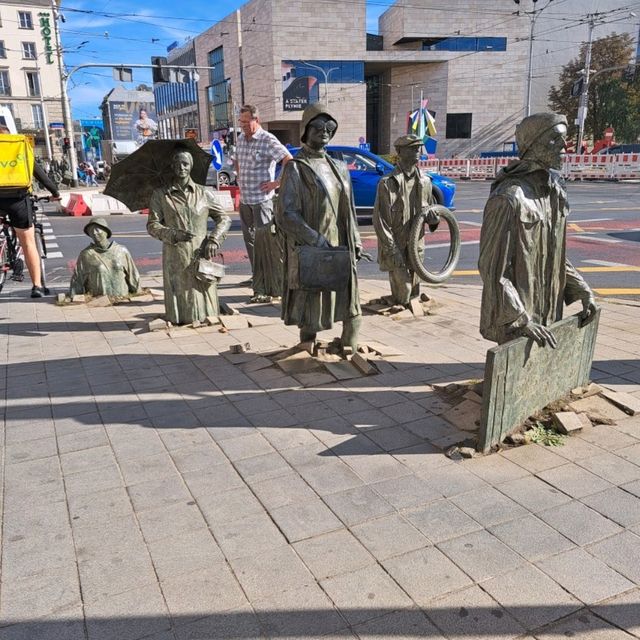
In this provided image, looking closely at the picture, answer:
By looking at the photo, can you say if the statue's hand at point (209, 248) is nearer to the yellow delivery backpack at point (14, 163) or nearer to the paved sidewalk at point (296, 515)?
the paved sidewalk at point (296, 515)

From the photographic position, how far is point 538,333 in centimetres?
330

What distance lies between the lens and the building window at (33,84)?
55.0 m

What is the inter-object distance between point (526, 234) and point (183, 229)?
3.60 metres

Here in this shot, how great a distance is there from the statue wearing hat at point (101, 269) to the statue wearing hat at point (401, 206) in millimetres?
3442

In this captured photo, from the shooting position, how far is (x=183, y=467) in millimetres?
3318

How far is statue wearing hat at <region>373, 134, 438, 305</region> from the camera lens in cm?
635

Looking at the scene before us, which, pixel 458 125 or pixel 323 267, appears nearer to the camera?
pixel 323 267

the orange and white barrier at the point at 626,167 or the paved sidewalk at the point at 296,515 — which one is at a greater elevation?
the orange and white barrier at the point at 626,167

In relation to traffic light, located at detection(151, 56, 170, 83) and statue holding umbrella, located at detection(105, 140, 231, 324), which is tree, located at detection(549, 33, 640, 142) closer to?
traffic light, located at detection(151, 56, 170, 83)

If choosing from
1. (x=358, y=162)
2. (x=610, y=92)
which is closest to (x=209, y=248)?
(x=358, y=162)

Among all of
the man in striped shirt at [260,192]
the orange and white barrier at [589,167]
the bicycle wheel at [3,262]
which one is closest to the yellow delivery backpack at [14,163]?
the bicycle wheel at [3,262]

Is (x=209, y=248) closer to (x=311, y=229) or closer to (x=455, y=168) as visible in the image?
(x=311, y=229)

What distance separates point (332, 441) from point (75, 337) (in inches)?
145

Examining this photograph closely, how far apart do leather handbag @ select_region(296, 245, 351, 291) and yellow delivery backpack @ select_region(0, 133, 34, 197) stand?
450 cm
